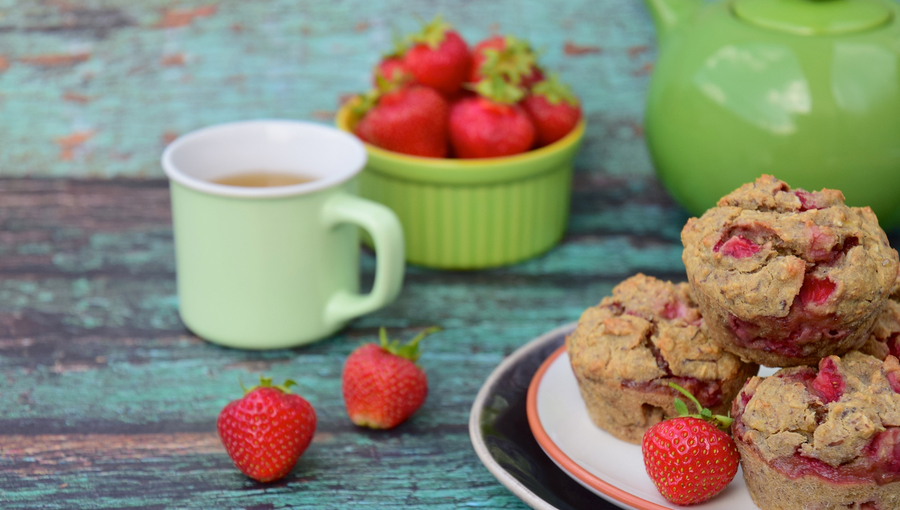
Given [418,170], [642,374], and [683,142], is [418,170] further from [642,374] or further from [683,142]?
[642,374]

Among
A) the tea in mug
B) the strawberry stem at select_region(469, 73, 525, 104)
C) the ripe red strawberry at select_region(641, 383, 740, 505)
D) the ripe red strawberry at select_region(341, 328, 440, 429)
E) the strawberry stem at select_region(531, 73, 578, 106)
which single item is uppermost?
the strawberry stem at select_region(469, 73, 525, 104)

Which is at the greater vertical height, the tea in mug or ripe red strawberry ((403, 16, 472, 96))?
ripe red strawberry ((403, 16, 472, 96))

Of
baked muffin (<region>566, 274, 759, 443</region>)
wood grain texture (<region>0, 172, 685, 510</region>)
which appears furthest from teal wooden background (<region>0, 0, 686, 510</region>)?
baked muffin (<region>566, 274, 759, 443</region>)

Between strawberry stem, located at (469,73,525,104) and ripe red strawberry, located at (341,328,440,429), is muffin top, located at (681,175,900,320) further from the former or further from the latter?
strawberry stem, located at (469,73,525,104)

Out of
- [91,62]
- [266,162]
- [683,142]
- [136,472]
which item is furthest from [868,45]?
[91,62]

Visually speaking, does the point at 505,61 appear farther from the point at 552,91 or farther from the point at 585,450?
the point at 585,450

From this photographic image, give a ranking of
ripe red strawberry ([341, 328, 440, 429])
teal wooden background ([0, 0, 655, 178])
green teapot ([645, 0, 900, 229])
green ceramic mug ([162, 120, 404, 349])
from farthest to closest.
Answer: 1. teal wooden background ([0, 0, 655, 178])
2. green teapot ([645, 0, 900, 229])
3. green ceramic mug ([162, 120, 404, 349])
4. ripe red strawberry ([341, 328, 440, 429])

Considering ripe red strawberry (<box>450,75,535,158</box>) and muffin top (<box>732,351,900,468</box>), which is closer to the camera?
muffin top (<box>732,351,900,468</box>)

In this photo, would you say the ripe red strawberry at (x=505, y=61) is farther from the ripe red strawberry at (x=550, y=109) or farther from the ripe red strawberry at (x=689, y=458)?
the ripe red strawberry at (x=689, y=458)
